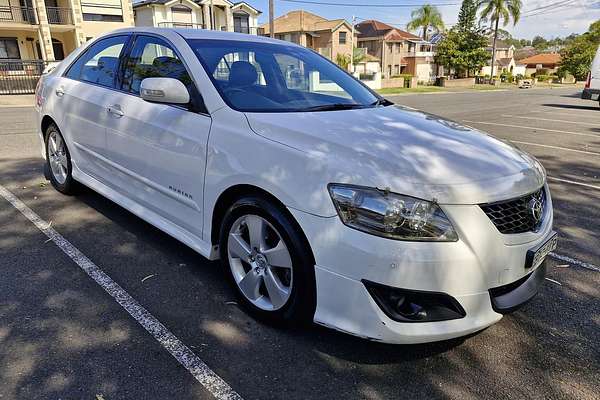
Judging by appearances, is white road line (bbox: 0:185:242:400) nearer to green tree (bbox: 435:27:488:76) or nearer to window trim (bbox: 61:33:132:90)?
window trim (bbox: 61:33:132:90)

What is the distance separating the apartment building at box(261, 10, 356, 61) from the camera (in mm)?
51812

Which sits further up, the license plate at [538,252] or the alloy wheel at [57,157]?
the alloy wheel at [57,157]

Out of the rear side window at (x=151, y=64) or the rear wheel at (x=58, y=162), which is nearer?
the rear side window at (x=151, y=64)

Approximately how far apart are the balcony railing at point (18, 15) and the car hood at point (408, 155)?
117 ft

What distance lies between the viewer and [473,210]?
2.24 metres

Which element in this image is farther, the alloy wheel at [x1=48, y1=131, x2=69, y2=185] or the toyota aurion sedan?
the alloy wheel at [x1=48, y1=131, x2=69, y2=185]

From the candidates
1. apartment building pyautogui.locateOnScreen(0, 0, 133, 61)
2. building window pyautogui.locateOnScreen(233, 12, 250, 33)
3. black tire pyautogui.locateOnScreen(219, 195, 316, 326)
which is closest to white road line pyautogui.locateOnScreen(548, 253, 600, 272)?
black tire pyautogui.locateOnScreen(219, 195, 316, 326)

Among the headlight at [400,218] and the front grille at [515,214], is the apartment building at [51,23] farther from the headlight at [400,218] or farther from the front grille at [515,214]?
the front grille at [515,214]

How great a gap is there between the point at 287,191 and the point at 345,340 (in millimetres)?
957

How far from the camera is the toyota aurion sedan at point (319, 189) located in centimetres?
221

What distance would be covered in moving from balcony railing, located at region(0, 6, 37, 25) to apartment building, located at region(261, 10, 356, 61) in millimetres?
25808

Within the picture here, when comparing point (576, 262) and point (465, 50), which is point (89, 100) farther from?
point (465, 50)

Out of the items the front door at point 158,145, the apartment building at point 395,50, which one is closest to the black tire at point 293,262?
the front door at point 158,145

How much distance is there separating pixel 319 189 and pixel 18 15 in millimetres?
36793
